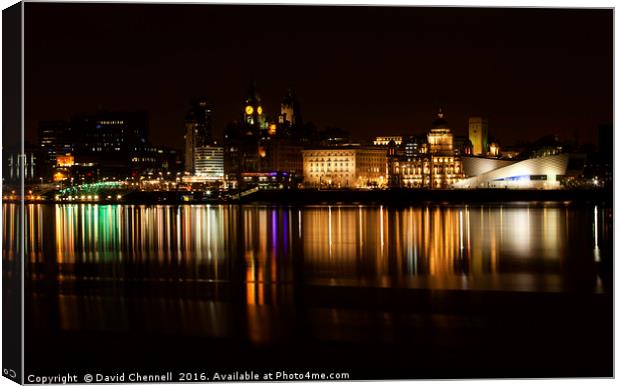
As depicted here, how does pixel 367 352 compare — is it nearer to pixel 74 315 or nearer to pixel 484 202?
pixel 74 315

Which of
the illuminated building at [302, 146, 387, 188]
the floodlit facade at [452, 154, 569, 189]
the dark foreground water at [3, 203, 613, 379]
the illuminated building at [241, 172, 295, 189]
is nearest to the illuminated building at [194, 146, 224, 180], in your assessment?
the illuminated building at [241, 172, 295, 189]

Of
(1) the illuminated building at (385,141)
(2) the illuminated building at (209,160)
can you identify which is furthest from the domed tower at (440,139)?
(2) the illuminated building at (209,160)

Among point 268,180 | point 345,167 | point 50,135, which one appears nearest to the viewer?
point 50,135

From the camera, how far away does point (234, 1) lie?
4.02 meters

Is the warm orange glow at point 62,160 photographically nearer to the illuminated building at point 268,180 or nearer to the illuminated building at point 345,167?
the illuminated building at point 268,180

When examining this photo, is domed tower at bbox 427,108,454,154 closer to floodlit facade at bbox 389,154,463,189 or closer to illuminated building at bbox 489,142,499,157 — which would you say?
floodlit facade at bbox 389,154,463,189

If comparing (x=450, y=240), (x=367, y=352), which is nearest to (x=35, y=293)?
(x=367, y=352)

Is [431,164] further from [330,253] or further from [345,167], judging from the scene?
[330,253]

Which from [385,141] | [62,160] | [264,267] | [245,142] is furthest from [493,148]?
[264,267]

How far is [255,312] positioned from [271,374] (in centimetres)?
176

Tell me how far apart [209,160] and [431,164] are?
15.0 metres

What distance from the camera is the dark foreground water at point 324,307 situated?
4.26 metres

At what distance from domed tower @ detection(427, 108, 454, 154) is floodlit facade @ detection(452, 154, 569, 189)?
7.96 meters

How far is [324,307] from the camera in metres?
Answer: 5.84
